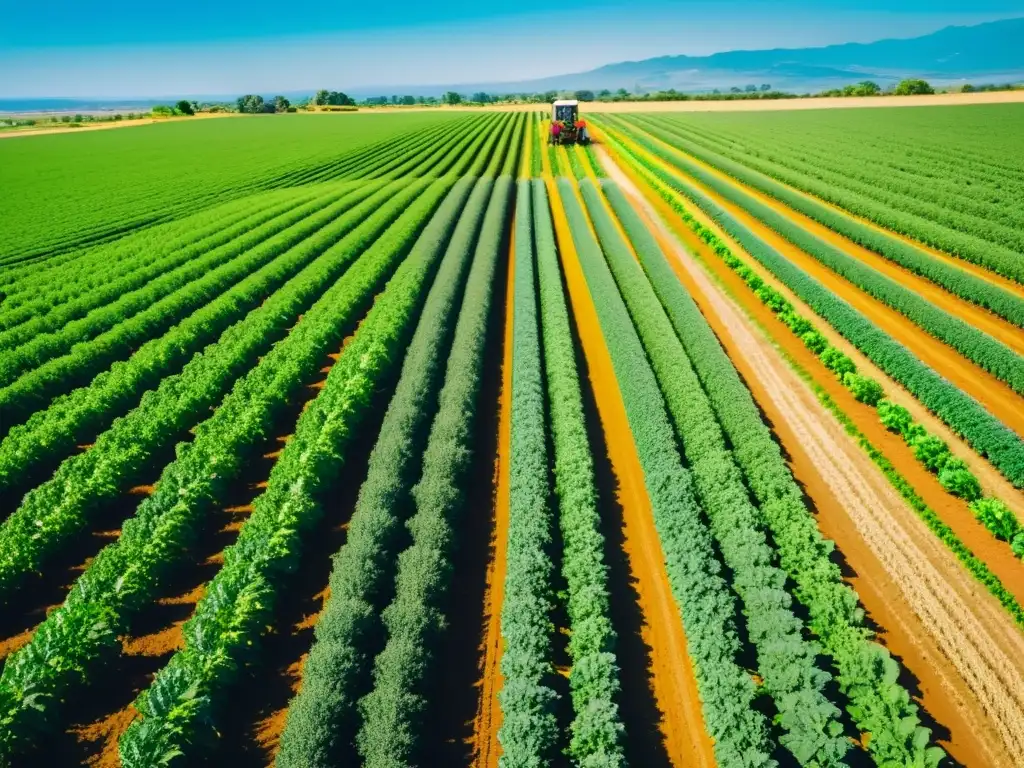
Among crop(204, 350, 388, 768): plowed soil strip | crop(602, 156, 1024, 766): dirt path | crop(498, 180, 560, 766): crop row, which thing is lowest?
crop(602, 156, 1024, 766): dirt path

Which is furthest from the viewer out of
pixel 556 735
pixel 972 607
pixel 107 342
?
pixel 107 342

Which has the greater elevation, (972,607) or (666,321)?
(666,321)

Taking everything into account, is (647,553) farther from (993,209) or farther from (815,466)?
(993,209)

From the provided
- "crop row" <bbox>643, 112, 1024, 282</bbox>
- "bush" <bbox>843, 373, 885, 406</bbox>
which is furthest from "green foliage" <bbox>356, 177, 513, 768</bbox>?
"crop row" <bbox>643, 112, 1024, 282</bbox>

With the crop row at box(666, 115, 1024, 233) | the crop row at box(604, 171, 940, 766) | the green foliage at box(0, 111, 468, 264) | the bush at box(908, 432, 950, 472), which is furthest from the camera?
the green foliage at box(0, 111, 468, 264)

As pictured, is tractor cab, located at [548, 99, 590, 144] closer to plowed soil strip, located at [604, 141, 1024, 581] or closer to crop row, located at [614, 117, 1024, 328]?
crop row, located at [614, 117, 1024, 328]

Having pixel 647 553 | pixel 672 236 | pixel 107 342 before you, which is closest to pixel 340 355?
pixel 107 342

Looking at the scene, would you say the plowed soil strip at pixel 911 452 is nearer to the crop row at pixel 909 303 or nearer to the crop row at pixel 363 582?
the crop row at pixel 909 303

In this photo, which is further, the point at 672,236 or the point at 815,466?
the point at 672,236

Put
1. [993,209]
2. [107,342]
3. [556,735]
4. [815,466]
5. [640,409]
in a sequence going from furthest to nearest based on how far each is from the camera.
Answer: [993,209], [107,342], [640,409], [815,466], [556,735]
